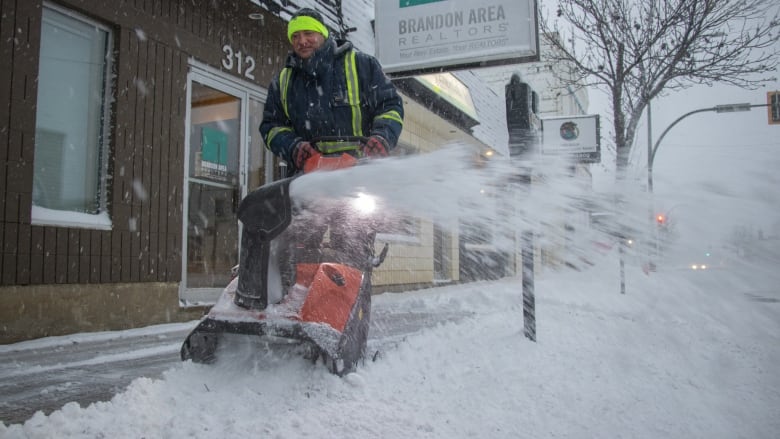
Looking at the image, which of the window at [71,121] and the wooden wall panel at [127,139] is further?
the window at [71,121]

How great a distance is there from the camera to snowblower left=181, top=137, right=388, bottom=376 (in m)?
2.20

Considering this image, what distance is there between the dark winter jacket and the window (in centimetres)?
248

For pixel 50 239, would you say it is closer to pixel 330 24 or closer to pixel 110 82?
pixel 110 82

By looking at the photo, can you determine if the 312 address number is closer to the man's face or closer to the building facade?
the building facade

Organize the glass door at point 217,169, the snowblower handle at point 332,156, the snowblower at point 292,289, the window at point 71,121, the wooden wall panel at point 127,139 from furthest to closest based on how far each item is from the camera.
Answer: the glass door at point 217,169 → the window at point 71,121 → the wooden wall panel at point 127,139 → the snowblower handle at point 332,156 → the snowblower at point 292,289

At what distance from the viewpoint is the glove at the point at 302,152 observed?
9.06 ft

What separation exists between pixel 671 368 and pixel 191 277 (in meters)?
4.79

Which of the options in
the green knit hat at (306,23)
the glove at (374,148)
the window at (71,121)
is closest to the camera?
the glove at (374,148)

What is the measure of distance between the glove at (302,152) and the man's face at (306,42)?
52cm

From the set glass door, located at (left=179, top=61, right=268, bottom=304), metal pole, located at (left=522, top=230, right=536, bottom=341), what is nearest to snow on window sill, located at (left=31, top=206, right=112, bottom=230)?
glass door, located at (left=179, top=61, right=268, bottom=304)

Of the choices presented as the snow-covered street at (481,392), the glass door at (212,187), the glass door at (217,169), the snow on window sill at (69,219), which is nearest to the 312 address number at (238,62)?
the glass door at (217,169)

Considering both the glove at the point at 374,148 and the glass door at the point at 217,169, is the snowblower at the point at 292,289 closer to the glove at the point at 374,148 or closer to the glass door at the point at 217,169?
the glove at the point at 374,148

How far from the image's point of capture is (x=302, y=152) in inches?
109

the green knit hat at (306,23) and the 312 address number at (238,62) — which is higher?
the 312 address number at (238,62)
